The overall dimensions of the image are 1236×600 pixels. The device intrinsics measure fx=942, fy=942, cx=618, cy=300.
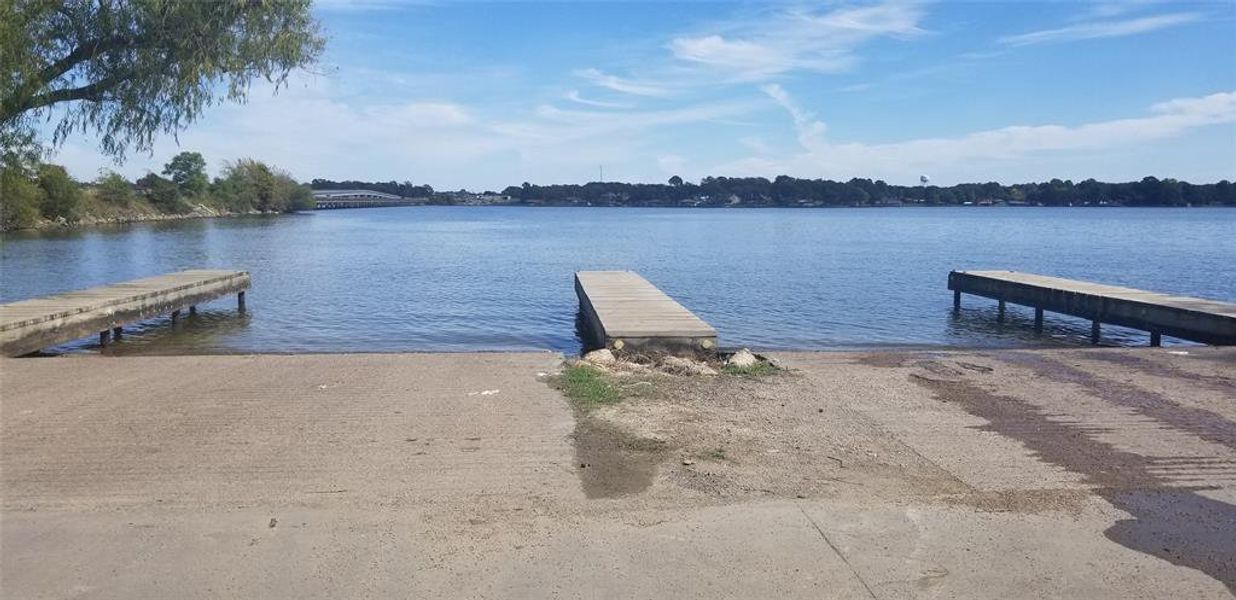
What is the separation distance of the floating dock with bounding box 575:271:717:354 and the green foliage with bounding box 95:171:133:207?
283ft

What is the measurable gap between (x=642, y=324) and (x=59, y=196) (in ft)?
238

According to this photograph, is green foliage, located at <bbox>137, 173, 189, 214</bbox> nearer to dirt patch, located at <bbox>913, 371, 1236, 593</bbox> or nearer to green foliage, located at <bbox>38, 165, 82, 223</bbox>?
green foliage, located at <bbox>38, 165, 82, 223</bbox>

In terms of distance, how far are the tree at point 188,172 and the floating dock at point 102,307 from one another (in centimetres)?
10101

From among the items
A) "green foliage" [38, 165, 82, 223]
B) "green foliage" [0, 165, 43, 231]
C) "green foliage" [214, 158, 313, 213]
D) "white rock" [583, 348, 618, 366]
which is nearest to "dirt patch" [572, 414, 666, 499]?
"white rock" [583, 348, 618, 366]

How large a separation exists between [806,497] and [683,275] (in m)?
28.8

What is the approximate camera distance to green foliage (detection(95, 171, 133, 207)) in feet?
298

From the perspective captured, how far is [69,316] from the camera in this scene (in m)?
14.4

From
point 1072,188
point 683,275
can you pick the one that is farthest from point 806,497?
point 1072,188

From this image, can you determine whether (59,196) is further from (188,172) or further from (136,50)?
(136,50)

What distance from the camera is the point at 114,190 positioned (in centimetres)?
9162

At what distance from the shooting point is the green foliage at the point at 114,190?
298 feet

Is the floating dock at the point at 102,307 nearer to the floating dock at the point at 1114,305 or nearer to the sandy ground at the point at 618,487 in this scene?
the sandy ground at the point at 618,487

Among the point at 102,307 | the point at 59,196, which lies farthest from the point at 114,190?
the point at 102,307

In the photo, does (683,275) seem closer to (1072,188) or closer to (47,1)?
(47,1)
